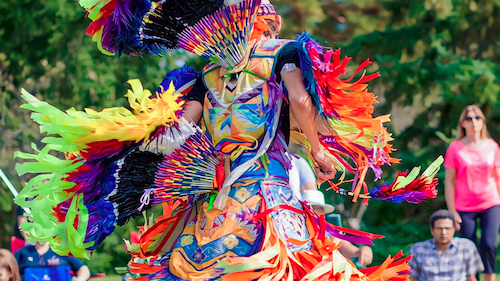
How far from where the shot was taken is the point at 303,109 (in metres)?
3.80

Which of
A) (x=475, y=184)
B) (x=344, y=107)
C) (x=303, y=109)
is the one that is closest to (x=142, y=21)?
(x=303, y=109)

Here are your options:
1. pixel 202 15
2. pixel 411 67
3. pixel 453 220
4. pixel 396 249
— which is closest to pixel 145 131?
pixel 202 15

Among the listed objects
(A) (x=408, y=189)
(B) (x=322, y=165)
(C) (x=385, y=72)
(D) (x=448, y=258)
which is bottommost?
(D) (x=448, y=258)

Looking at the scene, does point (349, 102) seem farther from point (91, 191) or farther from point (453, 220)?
point (453, 220)

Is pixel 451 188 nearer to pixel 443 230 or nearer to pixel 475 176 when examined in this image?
pixel 475 176

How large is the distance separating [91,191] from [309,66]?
109 centimetres

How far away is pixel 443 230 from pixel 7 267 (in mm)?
3524

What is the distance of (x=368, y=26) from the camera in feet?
54.5

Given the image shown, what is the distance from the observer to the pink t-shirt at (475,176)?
7.49m

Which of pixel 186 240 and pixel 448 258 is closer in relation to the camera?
pixel 186 240

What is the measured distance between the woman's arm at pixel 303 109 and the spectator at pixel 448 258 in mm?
3593

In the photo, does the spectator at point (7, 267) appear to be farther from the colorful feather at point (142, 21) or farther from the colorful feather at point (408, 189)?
the colorful feather at point (408, 189)

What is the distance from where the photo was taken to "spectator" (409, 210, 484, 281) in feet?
23.7

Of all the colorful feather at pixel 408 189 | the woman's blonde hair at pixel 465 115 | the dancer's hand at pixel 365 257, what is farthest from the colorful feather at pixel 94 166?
the woman's blonde hair at pixel 465 115
